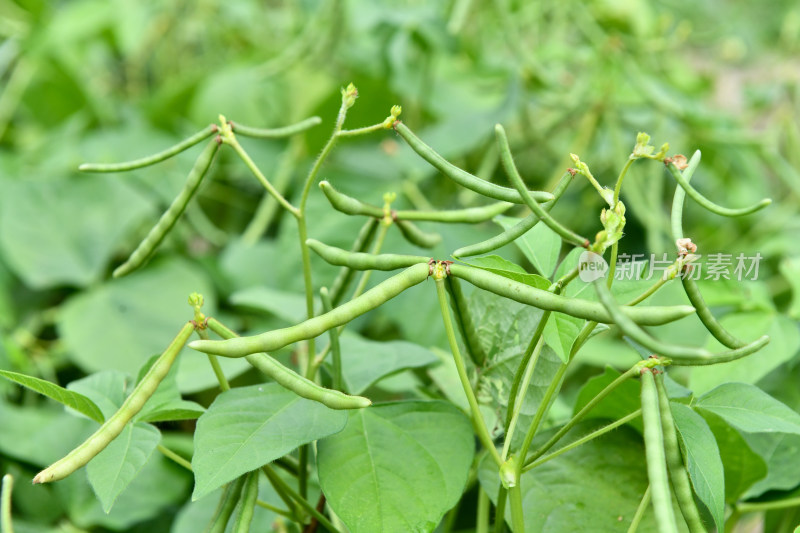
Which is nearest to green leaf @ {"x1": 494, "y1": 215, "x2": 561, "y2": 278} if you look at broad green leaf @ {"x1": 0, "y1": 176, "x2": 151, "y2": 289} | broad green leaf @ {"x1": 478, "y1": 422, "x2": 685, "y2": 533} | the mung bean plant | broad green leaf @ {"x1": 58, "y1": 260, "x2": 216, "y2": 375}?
the mung bean plant

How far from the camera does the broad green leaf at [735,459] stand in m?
0.41

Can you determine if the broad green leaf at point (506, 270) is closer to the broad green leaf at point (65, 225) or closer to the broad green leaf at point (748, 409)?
the broad green leaf at point (748, 409)

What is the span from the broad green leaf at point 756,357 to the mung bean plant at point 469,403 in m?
0.06

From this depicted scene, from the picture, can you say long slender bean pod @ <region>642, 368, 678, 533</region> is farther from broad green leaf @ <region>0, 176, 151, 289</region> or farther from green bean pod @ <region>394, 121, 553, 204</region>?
broad green leaf @ <region>0, 176, 151, 289</region>

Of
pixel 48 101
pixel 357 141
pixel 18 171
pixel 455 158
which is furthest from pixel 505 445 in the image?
pixel 48 101

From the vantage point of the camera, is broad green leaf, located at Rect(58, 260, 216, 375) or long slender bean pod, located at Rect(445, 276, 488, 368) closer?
long slender bean pod, located at Rect(445, 276, 488, 368)

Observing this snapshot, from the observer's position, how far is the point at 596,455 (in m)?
0.40

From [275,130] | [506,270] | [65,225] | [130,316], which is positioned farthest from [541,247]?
[65,225]

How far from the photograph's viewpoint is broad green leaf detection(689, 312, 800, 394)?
45 cm

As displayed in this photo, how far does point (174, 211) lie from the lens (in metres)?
0.38

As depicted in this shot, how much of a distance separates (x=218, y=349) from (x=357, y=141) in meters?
0.76

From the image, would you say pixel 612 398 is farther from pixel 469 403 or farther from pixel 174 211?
pixel 174 211

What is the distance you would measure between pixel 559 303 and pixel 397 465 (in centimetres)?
→ 13

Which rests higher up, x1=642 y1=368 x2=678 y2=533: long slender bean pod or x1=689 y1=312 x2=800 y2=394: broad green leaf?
x1=689 y1=312 x2=800 y2=394: broad green leaf
